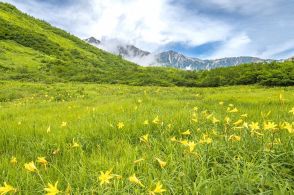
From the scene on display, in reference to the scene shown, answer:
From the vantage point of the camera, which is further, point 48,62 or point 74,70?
point 48,62

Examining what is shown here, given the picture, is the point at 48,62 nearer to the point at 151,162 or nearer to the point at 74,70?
the point at 74,70

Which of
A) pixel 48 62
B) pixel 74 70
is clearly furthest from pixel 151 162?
pixel 48 62

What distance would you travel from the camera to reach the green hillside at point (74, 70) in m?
29.9

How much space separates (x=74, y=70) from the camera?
4397 centimetres

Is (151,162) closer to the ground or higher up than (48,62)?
closer to the ground

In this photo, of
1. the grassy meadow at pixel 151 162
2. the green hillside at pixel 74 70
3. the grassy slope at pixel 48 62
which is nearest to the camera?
the grassy meadow at pixel 151 162

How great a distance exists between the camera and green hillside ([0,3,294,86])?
1179 inches

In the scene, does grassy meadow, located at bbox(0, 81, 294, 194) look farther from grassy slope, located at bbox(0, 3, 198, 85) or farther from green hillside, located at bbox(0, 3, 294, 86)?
grassy slope, located at bbox(0, 3, 198, 85)

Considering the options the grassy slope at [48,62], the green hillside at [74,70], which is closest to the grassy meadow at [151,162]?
the green hillside at [74,70]

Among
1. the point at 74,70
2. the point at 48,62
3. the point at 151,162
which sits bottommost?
the point at 151,162

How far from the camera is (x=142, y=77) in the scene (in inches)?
1485

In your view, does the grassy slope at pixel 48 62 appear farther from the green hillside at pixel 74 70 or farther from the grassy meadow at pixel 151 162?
the grassy meadow at pixel 151 162

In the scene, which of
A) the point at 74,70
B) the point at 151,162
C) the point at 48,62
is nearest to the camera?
the point at 151,162

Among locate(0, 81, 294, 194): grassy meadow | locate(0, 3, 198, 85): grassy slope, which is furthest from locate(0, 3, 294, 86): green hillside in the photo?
locate(0, 81, 294, 194): grassy meadow
